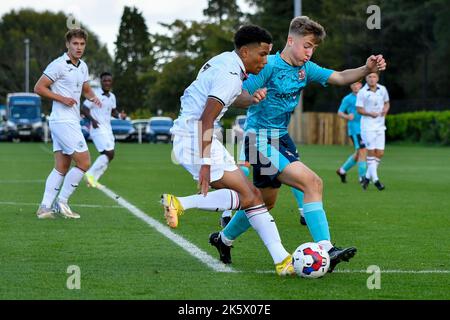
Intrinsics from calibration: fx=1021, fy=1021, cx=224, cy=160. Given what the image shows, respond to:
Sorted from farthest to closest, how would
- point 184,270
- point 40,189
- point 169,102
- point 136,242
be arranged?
1. point 169,102
2. point 40,189
3. point 136,242
4. point 184,270

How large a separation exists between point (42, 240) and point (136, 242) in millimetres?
959

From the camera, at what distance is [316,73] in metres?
9.15

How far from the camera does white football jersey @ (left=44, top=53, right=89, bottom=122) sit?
12.6 m

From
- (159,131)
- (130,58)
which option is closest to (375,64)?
(159,131)

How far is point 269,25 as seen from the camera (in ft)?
242

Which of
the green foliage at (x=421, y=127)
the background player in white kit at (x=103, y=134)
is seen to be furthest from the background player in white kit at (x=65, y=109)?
the green foliage at (x=421, y=127)

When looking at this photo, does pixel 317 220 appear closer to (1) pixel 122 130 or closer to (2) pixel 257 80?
(2) pixel 257 80

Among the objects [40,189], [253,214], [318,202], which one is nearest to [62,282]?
[253,214]

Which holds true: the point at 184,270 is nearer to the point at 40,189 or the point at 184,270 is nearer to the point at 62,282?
the point at 62,282

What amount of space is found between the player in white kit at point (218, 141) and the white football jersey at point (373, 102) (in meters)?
11.8

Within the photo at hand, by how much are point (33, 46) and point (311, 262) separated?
91.8 metres

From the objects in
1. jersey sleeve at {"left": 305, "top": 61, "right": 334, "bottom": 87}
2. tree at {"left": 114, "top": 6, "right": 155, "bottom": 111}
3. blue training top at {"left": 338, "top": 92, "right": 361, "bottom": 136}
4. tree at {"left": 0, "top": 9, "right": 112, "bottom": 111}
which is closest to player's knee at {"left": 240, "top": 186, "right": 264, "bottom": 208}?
jersey sleeve at {"left": 305, "top": 61, "right": 334, "bottom": 87}
